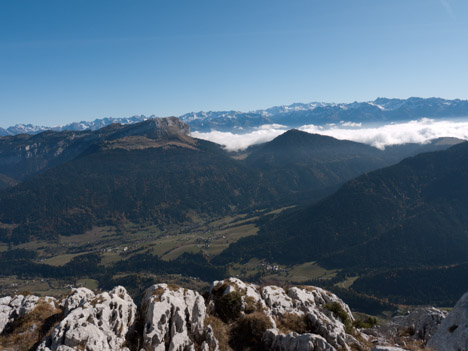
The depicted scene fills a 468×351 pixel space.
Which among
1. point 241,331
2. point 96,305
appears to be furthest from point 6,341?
point 241,331

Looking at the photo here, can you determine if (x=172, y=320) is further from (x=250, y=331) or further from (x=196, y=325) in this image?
(x=250, y=331)

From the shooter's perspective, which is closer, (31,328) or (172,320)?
(31,328)

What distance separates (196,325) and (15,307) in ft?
107

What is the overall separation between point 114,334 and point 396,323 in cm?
5562

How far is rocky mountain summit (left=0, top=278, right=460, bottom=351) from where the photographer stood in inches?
1496

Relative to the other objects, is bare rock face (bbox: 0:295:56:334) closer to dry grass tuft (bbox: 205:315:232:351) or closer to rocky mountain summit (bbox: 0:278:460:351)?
rocky mountain summit (bbox: 0:278:460:351)

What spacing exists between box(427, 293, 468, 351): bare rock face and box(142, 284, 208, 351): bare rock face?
32838 millimetres

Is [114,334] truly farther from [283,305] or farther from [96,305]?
[283,305]

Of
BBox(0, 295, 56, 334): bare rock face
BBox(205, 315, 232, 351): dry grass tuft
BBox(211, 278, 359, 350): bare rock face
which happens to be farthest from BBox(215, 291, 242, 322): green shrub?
BBox(0, 295, 56, 334): bare rock face

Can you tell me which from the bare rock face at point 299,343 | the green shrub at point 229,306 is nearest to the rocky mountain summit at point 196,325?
the green shrub at point 229,306

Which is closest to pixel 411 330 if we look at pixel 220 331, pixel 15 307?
pixel 220 331

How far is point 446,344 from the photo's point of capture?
37.6 metres

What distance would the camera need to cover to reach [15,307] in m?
49.9

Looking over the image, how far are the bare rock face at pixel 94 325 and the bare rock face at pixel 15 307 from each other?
5395mm
